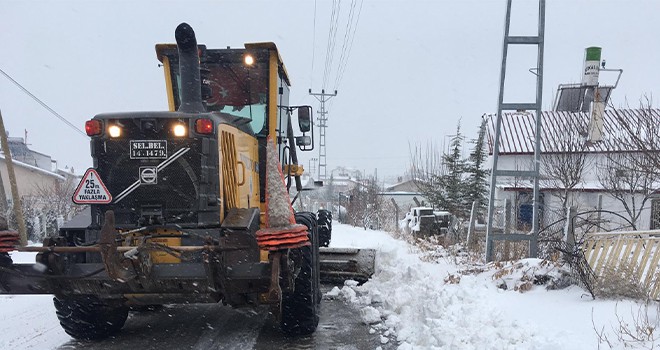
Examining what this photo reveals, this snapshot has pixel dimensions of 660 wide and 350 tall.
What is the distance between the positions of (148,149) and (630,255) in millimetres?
4879

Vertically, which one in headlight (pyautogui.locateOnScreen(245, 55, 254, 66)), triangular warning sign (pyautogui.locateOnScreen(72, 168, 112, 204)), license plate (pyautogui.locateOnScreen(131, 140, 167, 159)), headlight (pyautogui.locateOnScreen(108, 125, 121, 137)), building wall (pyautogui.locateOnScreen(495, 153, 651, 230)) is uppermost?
headlight (pyautogui.locateOnScreen(245, 55, 254, 66))

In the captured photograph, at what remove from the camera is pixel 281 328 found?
549cm

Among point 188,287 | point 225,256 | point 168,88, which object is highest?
point 168,88

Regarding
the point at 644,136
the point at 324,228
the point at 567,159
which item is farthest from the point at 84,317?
the point at 567,159

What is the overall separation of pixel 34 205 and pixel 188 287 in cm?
2238

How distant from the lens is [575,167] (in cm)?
1416

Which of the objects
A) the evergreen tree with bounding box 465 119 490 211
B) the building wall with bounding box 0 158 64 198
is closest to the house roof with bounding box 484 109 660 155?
the evergreen tree with bounding box 465 119 490 211

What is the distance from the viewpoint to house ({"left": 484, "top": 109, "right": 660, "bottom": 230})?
12.0 m

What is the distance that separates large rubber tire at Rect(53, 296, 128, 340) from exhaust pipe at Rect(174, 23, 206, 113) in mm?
2113

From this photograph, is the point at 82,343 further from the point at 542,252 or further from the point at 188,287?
the point at 542,252

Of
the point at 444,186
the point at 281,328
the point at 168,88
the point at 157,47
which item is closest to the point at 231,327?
the point at 281,328

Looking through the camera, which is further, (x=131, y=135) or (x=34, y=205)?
(x=34, y=205)

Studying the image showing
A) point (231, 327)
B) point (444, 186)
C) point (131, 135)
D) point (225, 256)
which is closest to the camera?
point (225, 256)

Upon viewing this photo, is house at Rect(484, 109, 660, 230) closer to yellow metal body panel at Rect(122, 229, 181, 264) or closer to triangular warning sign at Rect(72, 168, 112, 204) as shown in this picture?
yellow metal body panel at Rect(122, 229, 181, 264)
